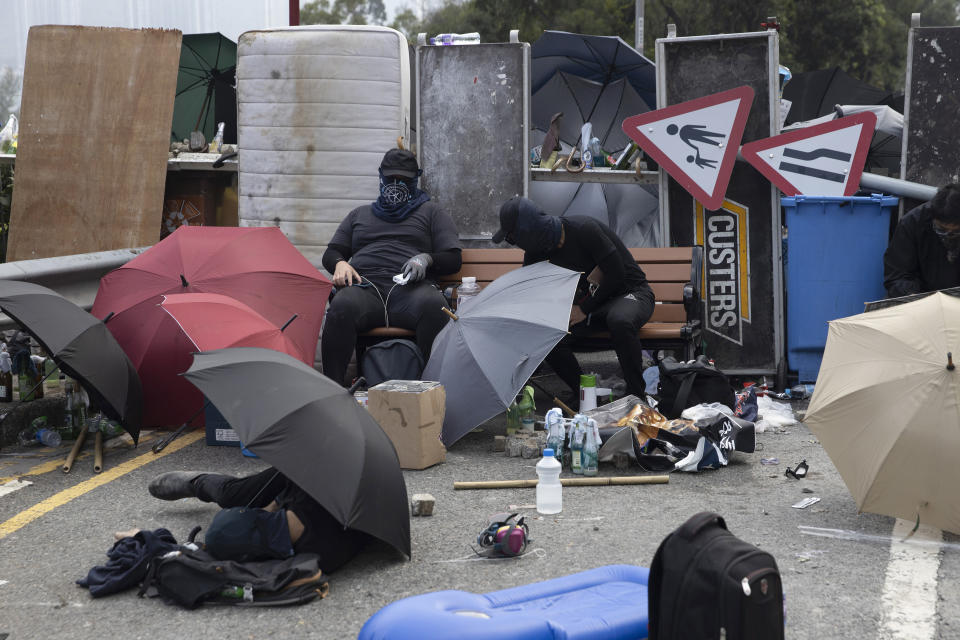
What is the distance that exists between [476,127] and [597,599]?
5.89 m

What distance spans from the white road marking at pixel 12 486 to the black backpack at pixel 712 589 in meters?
3.65

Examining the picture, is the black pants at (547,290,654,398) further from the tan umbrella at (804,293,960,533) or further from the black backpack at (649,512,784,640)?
the black backpack at (649,512,784,640)

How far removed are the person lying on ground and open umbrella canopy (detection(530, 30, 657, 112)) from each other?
8.39 metres

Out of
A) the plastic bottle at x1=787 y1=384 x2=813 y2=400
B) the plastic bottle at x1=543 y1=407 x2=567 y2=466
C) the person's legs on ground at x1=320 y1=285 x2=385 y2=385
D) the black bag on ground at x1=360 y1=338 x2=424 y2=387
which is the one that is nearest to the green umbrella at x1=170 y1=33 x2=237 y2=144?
the person's legs on ground at x1=320 y1=285 x2=385 y2=385

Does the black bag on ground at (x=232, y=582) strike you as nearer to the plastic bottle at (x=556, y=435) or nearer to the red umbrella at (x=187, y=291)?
the plastic bottle at (x=556, y=435)

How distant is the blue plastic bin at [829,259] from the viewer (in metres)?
7.40

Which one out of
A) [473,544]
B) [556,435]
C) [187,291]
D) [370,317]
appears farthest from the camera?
[370,317]

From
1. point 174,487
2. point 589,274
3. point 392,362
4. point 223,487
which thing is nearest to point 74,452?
point 174,487

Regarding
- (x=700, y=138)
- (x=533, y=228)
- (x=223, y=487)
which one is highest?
(x=700, y=138)

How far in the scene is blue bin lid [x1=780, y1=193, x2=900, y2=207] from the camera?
734 cm

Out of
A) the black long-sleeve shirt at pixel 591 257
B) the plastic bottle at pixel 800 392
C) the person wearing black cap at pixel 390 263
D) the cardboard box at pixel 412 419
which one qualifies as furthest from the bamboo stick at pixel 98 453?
the plastic bottle at pixel 800 392

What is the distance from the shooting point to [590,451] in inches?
213

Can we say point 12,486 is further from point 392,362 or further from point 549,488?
point 549,488

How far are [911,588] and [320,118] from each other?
611 centimetres
